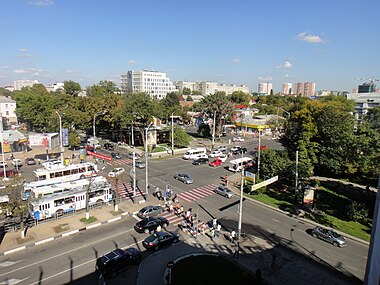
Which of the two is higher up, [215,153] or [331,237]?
[215,153]

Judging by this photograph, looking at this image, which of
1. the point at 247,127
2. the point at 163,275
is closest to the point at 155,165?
the point at 163,275

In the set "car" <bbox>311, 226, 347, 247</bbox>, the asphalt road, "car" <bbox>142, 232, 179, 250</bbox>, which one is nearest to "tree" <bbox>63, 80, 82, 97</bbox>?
the asphalt road

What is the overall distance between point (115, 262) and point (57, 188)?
14075 millimetres

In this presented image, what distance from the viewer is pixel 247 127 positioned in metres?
85.2

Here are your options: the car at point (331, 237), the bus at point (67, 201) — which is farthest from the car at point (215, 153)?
the car at point (331, 237)

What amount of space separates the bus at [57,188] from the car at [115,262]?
10114 mm

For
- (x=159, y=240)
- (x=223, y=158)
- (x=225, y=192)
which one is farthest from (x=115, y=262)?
(x=223, y=158)

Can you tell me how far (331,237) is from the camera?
72.1 feet

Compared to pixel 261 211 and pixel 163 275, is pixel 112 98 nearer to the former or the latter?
pixel 261 211

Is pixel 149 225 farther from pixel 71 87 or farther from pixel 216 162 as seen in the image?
pixel 71 87

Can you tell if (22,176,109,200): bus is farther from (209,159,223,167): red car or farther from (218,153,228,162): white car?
(218,153,228,162): white car

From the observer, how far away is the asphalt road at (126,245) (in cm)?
1712

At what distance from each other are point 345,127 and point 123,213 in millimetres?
32044

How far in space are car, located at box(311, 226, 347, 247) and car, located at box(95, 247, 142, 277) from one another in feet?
50.1
